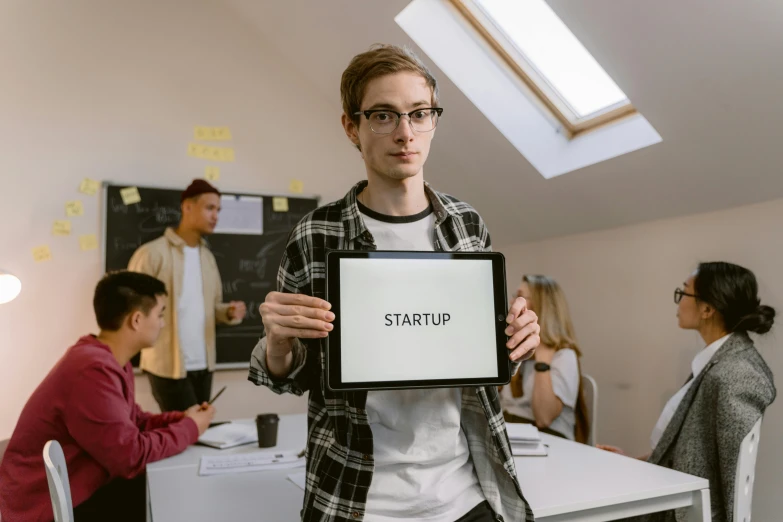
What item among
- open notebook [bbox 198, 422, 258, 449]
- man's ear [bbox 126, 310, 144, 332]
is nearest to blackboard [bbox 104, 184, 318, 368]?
open notebook [bbox 198, 422, 258, 449]

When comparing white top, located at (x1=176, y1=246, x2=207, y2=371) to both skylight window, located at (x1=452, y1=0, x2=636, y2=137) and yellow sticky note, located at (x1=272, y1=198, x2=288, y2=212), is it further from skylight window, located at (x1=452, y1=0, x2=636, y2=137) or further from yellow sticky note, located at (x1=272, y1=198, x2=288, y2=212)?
skylight window, located at (x1=452, y1=0, x2=636, y2=137)

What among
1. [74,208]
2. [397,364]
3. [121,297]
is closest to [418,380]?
[397,364]

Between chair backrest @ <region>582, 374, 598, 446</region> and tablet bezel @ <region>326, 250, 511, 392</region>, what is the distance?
1.61m

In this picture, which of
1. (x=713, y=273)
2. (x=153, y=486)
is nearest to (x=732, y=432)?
(x=713, y=273)

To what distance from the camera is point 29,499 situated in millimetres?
1677

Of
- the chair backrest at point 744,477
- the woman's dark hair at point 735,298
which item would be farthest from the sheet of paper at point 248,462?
the woman's dark hair at point 735,298

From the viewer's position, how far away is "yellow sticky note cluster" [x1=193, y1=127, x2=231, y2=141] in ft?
11.8

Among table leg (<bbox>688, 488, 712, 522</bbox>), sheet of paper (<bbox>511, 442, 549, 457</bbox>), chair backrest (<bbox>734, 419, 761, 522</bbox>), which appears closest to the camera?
table leg (<bbox>688, 488, 712, 522</bbox>)

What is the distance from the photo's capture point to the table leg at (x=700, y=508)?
1460mm

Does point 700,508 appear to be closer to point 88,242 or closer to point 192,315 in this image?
point 192,315

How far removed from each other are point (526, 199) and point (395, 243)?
7.47 feet

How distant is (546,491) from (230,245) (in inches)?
105

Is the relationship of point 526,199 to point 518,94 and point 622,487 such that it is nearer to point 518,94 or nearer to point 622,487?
point 518,94

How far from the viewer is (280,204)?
3.75 m
